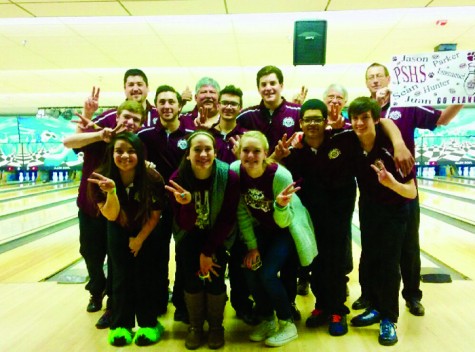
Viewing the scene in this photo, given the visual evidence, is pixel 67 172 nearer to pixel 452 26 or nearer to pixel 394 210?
pixel 452 26

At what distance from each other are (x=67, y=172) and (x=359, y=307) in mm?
11032

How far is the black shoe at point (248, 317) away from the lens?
7.46 feet

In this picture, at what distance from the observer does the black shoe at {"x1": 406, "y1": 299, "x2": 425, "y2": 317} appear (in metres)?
2.36

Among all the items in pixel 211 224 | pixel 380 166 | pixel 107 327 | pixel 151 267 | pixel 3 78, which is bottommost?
pixel 107 327

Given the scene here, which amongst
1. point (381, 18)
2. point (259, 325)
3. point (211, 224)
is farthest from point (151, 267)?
point (381, 18)

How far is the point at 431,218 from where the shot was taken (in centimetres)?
535

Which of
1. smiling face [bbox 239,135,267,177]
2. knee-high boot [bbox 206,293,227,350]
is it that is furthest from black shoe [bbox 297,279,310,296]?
smiling face [bbox 239,135,267,177]

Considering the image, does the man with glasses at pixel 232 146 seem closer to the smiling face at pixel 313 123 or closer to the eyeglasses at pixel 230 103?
the eyeglasses at pixel 230 103

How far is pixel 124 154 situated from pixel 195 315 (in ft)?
2.89

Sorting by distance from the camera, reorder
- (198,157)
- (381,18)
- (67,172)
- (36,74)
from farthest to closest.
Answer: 1. (67,172)
2. (36,74)
3. (381,18)
4. (198,157)

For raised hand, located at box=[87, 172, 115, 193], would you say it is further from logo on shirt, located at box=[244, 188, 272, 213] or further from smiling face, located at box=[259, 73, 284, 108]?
smiling face, located at box=[259, 73, 284, 108]

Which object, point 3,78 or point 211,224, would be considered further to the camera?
point 3,78

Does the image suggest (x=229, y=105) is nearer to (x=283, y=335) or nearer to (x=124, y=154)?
(x=124, y=154)

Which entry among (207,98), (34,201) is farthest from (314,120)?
(34,201)
